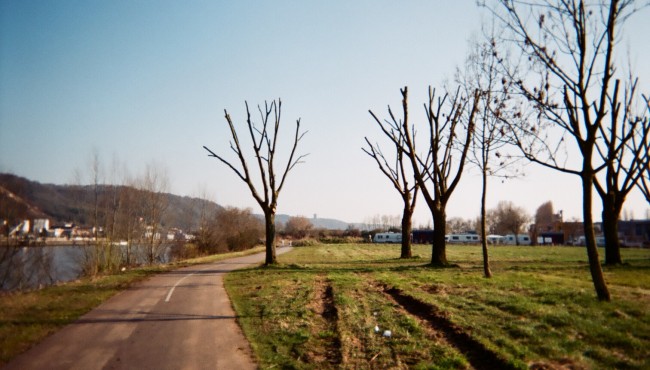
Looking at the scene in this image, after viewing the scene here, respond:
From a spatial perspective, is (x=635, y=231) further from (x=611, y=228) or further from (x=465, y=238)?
(x=611, y=228)

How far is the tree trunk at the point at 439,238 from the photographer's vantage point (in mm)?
22469

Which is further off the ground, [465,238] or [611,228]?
[611,228]

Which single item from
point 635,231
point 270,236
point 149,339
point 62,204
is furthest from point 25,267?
point 635,231

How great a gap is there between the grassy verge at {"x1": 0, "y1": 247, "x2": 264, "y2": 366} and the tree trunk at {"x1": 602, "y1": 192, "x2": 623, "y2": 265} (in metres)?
25.2

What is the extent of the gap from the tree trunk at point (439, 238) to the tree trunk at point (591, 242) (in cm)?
1172

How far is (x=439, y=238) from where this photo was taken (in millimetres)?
22844

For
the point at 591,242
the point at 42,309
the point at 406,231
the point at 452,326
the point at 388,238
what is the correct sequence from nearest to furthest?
1. the point at 452,326
2. the point at 591,242
3. the point at 42,309
4. the point at 406,231
5. the point at 388,238

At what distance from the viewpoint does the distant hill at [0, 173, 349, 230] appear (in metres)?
16.6

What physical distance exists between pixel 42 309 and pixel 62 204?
21.2m

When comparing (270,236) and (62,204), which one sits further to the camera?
(62,204)

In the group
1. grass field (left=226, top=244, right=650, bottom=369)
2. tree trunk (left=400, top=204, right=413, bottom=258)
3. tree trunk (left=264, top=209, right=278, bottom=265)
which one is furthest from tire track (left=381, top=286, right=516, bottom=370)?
tree trunk (left=400, top=204, right=413, bottom=258)

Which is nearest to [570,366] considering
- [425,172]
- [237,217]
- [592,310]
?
[592,310]

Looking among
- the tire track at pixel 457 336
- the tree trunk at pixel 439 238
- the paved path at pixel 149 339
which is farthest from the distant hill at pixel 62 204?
the tree trunk at pixel 439 238

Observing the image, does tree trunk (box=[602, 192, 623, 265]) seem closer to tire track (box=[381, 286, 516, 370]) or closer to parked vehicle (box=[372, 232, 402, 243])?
tire track (box=[381, 286, 516, 370])
